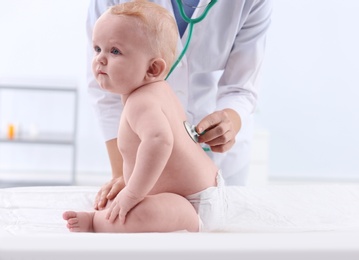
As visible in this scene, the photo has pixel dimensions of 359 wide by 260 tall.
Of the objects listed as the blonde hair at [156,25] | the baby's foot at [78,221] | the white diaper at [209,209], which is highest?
the blonde hair at [156,25]

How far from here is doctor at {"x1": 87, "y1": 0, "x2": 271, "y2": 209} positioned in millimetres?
2084

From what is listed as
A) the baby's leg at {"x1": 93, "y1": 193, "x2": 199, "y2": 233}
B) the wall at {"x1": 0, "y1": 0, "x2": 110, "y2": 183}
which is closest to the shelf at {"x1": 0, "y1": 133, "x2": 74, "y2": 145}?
the wall at {"x1": 0, "y1": 0, "x2": 110, "y2": 183}

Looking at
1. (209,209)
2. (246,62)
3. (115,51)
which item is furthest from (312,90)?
(115,51)

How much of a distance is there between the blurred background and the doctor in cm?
316

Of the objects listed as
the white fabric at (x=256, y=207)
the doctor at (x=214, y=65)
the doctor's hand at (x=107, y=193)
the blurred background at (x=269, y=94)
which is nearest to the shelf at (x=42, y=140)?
the blurred background at (x=269, y=94)

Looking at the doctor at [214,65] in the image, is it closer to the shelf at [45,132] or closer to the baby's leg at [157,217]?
the baby's leg at [157,217]

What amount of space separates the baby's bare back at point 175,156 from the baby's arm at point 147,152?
0.18ft

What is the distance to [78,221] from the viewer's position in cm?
168

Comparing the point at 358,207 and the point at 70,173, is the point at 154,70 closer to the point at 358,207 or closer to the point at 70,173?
the point at 358,207

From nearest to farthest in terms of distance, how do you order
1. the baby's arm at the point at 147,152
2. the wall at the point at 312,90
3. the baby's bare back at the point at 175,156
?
1. the baby's arm at the point at 147,152
2. the baby's bare back at the point at 175,156
3. the wall at the point at 312,90

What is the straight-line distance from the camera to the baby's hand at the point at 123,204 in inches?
62.4

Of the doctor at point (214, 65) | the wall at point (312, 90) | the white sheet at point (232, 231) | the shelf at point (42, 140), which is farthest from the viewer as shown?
the wall at point (312, 90)

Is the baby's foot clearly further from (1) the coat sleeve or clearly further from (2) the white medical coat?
(1) the coat sleeve

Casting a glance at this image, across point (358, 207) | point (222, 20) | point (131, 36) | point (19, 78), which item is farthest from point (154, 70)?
point (19, 78)
